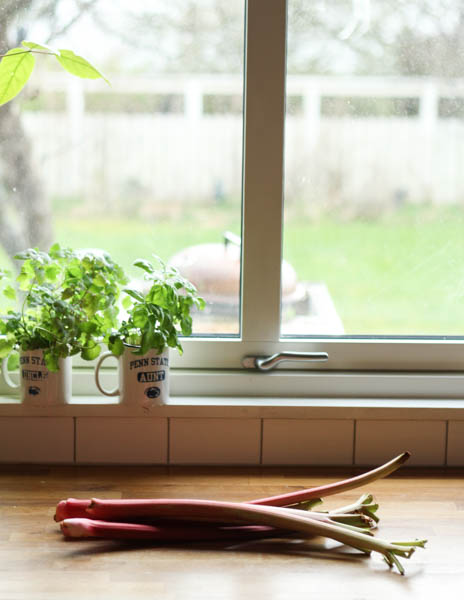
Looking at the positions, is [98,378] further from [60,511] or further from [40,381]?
[60,511]

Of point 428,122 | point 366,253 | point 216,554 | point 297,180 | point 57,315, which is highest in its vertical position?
point 428,122

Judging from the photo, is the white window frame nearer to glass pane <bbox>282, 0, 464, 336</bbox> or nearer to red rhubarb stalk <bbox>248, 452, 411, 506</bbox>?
glass pane <bbox>282, 0, 464, 336</bbox>

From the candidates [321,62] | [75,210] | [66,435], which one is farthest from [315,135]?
[66,435]

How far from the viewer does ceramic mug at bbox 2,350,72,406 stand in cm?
149

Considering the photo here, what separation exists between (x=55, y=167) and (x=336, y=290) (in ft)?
2.03

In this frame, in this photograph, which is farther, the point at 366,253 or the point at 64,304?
the point at 366,253

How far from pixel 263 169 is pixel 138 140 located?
0.83ft

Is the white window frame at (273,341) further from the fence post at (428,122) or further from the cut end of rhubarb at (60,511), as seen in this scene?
the cut end of rhubarb at (60,511)

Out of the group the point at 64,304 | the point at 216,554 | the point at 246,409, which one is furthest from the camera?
the point at 246,409

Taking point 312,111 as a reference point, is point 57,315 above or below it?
below

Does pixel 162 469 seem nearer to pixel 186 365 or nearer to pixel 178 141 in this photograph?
pixel 186 365

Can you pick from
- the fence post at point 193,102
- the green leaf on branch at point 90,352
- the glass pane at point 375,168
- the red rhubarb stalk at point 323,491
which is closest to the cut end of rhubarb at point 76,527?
the red rhubarb stalk at point 323,491

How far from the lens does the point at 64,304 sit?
1.43 metres

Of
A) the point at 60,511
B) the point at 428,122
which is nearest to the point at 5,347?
the point at 60,511
